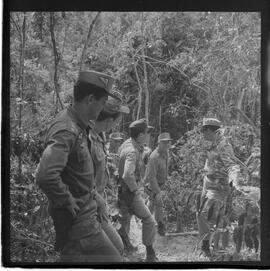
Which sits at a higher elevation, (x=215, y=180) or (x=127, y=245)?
(x=215, y=180)

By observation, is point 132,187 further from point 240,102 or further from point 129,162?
point 240,102

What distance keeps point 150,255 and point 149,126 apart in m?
1.18

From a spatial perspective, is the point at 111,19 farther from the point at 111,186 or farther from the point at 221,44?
the point at 111,186

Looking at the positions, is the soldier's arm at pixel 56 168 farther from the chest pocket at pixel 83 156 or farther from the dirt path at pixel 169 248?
the dirt path at pixel 169 248

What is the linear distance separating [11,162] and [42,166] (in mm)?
368

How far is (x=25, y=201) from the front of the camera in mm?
7043

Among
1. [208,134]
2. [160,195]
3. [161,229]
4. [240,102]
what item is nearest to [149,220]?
[161,229]

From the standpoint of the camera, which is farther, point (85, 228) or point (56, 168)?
point (85, 228)

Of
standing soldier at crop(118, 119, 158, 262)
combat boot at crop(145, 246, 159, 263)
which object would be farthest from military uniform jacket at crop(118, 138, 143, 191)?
combat boot at crop(145, 246, 159, 263)

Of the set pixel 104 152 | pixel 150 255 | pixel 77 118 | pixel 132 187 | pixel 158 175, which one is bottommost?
pixel 150 255

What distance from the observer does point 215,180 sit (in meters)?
7.06

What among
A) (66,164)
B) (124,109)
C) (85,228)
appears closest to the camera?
(66,164)
